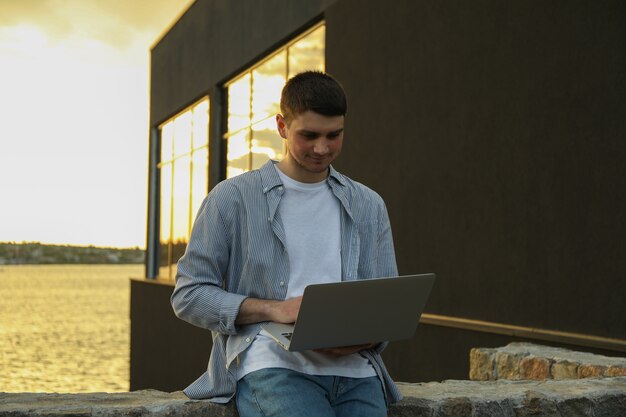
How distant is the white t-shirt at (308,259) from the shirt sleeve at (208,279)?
5.6 inches

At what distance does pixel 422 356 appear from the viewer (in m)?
8.43

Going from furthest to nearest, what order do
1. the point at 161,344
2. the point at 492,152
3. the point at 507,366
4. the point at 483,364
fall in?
1. the point at 161,344
2. the point at 492,152
3. the point at 483,364
4. the point at 507,366

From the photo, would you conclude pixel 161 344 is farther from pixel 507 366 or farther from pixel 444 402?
pixel 444 402

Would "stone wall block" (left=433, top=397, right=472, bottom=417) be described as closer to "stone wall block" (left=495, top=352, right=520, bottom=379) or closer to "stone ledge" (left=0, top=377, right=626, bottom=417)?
"stone ledge" (left=0, top=377, right=626, bottom=417)

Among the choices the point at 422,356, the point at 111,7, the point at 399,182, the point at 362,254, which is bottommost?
the point at 422,356

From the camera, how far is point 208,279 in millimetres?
2908

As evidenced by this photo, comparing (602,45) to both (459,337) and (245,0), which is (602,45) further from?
(245,0)

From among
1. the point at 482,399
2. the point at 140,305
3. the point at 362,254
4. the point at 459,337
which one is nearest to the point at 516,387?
the point at 482,399

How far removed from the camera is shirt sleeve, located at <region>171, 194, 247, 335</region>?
9.38ft

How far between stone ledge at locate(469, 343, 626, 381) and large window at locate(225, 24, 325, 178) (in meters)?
5.75

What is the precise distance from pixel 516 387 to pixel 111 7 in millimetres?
69839

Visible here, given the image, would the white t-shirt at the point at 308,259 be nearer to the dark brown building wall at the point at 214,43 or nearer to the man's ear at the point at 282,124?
the man's ear at the point at 282,124

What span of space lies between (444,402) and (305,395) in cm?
104

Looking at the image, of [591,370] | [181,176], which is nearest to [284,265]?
[591,370]
